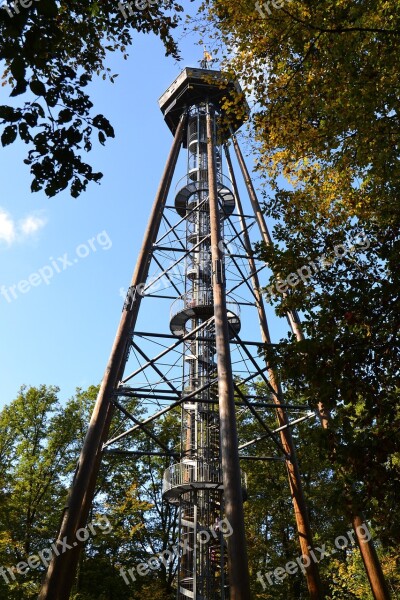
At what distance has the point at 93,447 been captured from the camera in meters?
8.88

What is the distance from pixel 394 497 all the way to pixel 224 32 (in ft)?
18.5

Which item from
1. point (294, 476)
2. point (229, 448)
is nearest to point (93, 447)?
point (229, 448)

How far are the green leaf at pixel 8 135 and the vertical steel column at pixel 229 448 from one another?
516cm

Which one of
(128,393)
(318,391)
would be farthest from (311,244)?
(128,393)

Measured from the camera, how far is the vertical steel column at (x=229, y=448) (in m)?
6.69

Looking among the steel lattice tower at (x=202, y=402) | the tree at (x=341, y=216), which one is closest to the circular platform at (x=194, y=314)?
the steel lattice tower at (x=202, y=402)

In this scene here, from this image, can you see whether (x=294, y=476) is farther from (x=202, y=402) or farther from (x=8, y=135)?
(x=8, y=135)

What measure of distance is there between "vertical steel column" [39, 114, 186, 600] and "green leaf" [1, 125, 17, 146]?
6.27 meters

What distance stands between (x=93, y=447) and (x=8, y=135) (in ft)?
21.8

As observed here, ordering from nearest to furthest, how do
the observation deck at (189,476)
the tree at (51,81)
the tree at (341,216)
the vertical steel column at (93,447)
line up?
the tree at (51,81), the tree at (341,216), the vertical steel column at (93,447), the observation deck at (189,476)

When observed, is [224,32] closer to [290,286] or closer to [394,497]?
[290,286]

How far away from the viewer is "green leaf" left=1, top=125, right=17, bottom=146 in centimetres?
328

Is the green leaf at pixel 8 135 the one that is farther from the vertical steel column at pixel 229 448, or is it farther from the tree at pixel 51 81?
the vertical steel column at pixel 229 448

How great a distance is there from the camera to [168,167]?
14.8 metres
